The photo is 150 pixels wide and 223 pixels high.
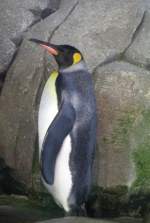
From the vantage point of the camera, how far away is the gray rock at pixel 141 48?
536cm

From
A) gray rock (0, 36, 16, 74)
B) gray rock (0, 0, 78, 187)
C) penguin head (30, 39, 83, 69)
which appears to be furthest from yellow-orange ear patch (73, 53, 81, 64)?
gray rock (0, 36, 16, 74)

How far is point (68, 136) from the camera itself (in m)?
4.92

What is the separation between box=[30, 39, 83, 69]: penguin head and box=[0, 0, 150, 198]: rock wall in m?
0.25

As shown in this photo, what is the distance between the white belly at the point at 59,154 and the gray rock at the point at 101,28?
1.69ft

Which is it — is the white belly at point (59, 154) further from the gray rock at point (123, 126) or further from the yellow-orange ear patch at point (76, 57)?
the gray rock at point (123, 126)

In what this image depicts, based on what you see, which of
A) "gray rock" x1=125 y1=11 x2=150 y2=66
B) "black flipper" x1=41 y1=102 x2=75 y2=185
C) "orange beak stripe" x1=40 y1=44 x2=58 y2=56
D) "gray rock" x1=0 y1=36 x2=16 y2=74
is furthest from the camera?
"gray rock" x1=0 y1=36 x2=16 y2=74

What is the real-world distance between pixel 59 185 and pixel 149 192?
0.63 meters

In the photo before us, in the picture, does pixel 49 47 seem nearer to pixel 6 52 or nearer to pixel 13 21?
pixel 6 52

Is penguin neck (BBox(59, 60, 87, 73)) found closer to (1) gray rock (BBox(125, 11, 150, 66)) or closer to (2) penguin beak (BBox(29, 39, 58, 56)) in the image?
(2) penguin beak (BBox(29, 39, 58, 56))

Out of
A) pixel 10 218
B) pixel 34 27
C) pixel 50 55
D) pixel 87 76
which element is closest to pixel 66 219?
pixel 10 218

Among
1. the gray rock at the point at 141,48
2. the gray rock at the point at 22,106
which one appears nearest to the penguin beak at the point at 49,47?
the gray rock at the point at 22,106

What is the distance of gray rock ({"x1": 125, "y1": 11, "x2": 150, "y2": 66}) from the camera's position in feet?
17.6

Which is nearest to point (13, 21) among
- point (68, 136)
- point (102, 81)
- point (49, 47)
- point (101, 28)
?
point (101, 28)

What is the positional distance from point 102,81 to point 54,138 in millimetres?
607
